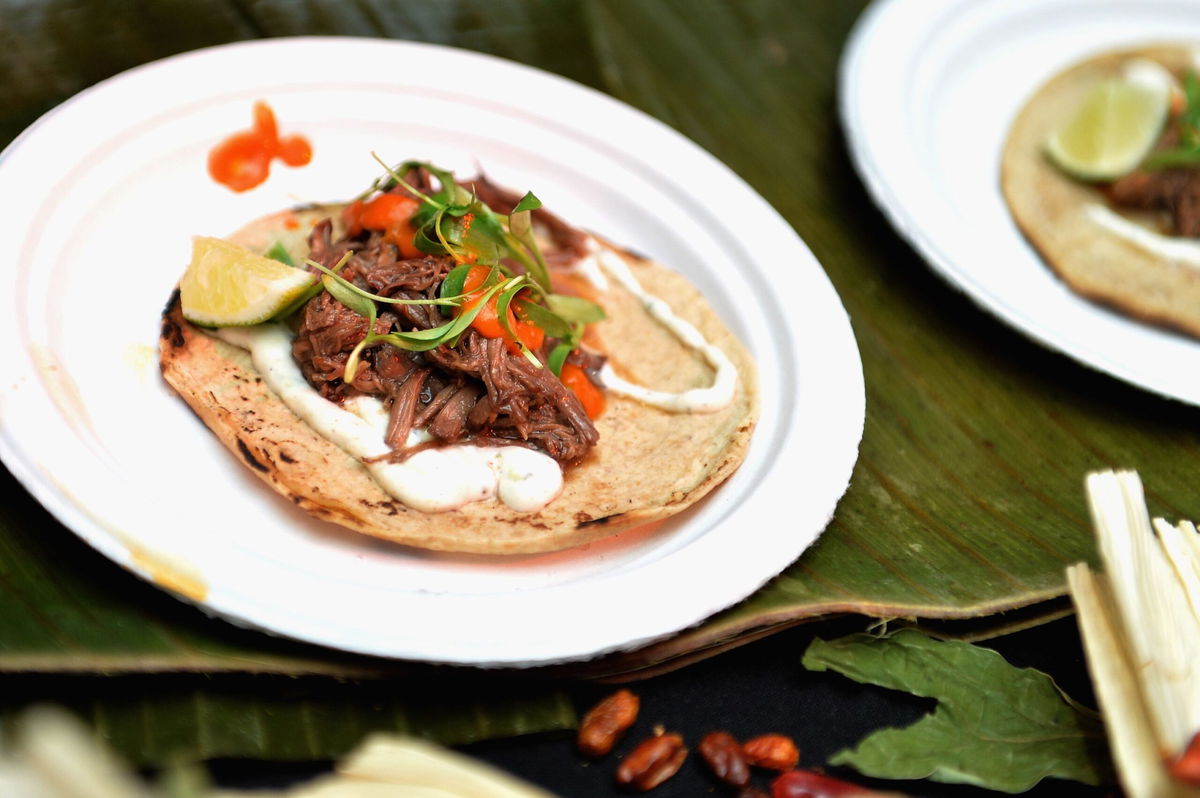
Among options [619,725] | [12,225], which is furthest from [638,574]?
[12,225]

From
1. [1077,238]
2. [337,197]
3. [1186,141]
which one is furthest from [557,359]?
[1186,141]

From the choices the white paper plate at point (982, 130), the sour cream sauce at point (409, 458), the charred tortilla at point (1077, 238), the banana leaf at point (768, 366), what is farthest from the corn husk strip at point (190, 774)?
the charred tortilla at point (1077, 238)

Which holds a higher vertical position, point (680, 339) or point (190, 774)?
point (190, 774)

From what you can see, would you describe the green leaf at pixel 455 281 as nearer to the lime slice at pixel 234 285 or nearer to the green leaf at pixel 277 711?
the lime slice at pixel 234 285

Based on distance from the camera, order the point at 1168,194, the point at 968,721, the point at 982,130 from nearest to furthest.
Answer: the point at 968,721 < the point at 1168,194 < the point at 982,130

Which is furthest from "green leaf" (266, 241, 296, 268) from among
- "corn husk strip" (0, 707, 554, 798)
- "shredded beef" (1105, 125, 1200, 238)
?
"shredded beef" (1105, 125, 1200, 238)

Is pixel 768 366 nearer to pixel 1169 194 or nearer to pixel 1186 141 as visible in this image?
pixel 1169 194

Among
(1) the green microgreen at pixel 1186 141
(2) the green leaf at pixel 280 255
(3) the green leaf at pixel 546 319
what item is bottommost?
(1) the green microgreen at pixel 1186 141
